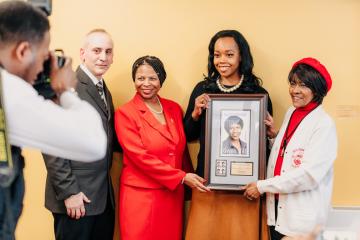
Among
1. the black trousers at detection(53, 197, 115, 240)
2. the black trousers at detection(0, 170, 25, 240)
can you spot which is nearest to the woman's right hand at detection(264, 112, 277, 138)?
the black trousers at detection(53, 197, 115, 240)

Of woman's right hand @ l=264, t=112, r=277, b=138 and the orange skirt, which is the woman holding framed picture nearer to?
the orange skirt

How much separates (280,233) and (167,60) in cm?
125

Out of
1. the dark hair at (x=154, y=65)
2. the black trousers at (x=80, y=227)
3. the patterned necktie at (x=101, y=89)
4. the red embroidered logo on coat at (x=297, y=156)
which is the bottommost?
the black trousers at (x=80, y=227)

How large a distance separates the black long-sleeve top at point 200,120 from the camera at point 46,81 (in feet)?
4.54

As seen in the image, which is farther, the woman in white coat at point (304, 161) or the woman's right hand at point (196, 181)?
the woman's right hand at point (196, 181)

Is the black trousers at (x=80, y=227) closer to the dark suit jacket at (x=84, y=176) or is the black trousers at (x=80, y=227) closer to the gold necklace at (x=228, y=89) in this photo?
the dark suit jacket at (x=84, y=176)

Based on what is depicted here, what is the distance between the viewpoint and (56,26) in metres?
2.98

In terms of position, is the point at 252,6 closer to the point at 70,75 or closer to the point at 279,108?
the point at 279,108

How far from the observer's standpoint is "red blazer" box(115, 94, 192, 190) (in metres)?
2.57

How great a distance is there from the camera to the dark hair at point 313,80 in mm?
2346

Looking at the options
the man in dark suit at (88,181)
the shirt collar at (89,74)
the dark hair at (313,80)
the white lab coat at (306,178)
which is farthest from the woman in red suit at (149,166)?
the dark hair at (313,80)

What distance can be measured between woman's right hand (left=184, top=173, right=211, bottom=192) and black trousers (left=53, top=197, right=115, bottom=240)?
18.7 inches

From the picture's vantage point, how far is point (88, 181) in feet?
8.21

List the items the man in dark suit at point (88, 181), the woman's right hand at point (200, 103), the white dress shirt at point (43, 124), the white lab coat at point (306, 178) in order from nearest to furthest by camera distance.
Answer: the white dress shirt at point (43, 124), the white lab coat at point (306, 178), the man in dark suit at point (88, 181), the woman's right hand at point (200, 103)
